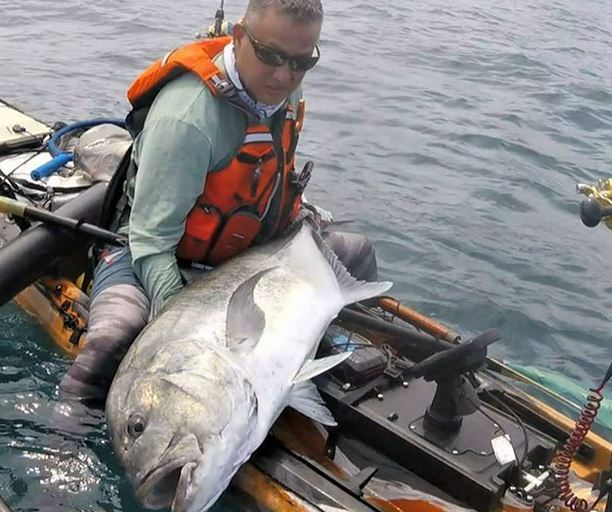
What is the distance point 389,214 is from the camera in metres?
9.06

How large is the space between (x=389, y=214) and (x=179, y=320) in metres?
5.40

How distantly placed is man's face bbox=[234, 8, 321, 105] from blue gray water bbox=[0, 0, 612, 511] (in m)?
2.10

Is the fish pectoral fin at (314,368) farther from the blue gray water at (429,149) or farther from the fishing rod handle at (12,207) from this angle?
the fishing rod handle at (12,207)

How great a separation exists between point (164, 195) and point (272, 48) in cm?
97

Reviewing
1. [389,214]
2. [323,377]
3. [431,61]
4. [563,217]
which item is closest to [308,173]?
[323,377]

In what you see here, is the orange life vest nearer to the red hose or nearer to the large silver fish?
the large silver fish

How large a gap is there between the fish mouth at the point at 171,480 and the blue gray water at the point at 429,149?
3.45 feet

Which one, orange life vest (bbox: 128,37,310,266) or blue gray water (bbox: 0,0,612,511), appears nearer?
orange life vest (bbox: 128,37,310,266)

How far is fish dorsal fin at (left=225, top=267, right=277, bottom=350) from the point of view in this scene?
3850mm

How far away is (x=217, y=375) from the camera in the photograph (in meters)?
3.60

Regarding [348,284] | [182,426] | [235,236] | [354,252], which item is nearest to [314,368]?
[182,426]

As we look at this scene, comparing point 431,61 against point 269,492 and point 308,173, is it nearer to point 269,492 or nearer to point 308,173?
point 308,173

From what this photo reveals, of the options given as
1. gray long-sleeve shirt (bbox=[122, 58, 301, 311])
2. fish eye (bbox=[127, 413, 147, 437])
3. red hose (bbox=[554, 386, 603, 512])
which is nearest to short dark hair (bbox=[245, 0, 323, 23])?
gray long-sleeve shirt (bbox=[122, 58, 301, 311])

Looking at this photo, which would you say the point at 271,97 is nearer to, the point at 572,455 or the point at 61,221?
the point at 61,221
